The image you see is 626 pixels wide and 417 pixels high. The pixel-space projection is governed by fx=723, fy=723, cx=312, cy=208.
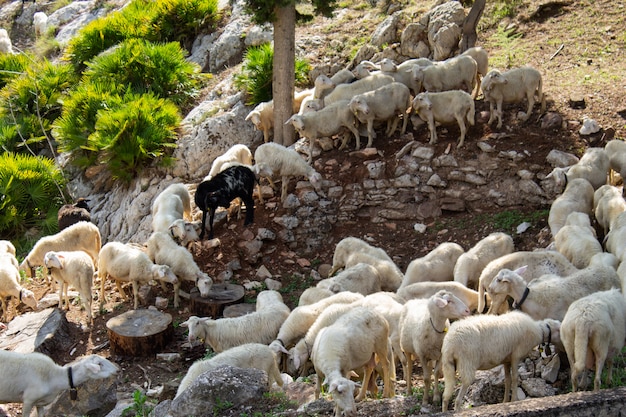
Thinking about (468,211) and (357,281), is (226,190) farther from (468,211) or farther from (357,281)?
(468,211)

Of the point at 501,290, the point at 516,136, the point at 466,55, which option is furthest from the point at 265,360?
the point at 466,55

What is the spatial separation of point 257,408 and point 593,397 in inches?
115

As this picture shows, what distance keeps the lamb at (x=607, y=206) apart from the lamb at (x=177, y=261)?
19.3 feet

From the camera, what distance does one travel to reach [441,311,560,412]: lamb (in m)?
6.58

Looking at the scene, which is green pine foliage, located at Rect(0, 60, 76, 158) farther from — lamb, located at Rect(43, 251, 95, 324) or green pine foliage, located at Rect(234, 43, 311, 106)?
lamb, located at Rect(43, 251, 95, 324)

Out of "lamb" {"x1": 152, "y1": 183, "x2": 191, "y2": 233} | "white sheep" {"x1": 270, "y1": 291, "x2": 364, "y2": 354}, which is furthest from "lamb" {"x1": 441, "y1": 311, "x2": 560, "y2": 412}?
"lamb" {"x1": 152, "y1": 183, "x2": 191, "y2": 233}

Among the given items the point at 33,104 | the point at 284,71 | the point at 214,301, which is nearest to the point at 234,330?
the point at 214,301

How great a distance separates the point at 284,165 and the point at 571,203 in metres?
4.99

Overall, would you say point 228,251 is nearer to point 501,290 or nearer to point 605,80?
point 501,290

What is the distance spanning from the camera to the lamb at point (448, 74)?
1419cm

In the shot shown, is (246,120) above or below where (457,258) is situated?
above

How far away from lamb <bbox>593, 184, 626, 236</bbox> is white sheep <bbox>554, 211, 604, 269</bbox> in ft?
1.01

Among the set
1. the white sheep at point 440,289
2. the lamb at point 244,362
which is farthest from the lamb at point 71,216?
the white sheep at point 440,289

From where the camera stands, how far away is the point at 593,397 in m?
5.62
